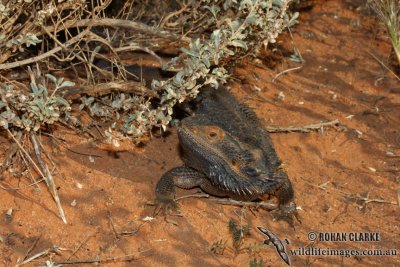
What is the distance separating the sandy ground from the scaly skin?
16 cm

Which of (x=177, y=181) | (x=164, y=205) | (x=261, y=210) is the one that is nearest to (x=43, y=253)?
(x=164, y=205)

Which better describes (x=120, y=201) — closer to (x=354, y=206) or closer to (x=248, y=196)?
(x=248, y=196)

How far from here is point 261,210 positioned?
211 inches

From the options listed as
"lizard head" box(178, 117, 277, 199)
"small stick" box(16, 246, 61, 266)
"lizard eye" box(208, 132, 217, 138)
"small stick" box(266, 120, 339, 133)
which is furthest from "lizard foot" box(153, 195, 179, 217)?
"small stick" box(266, 120, 339, 133)

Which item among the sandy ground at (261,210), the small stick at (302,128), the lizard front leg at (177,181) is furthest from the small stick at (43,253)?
the small stick at (302,128)

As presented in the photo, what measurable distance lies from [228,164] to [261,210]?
56cm

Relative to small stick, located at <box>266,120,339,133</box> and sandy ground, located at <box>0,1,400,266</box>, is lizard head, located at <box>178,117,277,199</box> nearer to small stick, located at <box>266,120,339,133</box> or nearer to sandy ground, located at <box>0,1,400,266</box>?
sandy ground, located at <box>0,1,400,266</box>

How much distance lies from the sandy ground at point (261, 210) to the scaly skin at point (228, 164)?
0.16 metres

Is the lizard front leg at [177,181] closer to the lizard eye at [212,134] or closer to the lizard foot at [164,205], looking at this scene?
the lizard foot at [164,205]

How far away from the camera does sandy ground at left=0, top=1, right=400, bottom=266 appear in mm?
4668

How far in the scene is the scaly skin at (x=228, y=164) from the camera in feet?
16.6

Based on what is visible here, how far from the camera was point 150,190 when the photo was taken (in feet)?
17.5

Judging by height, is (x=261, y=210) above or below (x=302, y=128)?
below

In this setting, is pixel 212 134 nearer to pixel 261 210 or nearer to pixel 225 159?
pixel 225 159
